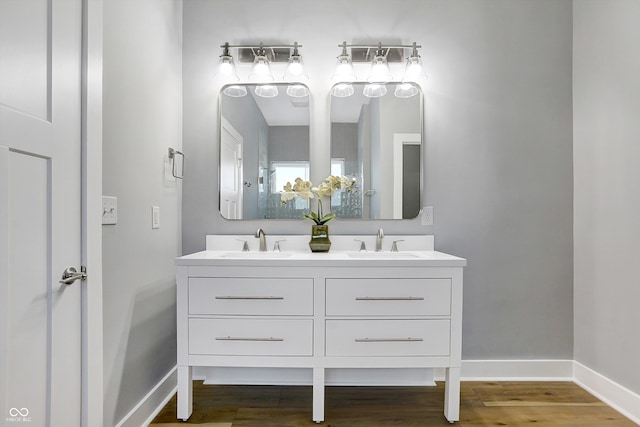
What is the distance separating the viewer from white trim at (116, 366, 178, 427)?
5.50 feet

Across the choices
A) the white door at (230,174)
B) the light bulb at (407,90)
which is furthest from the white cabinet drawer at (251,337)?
the light bulb at (407,90)

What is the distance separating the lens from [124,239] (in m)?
1.63

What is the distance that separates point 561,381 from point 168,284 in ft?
8.06

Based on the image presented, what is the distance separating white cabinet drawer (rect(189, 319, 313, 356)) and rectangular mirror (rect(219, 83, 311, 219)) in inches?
30.6

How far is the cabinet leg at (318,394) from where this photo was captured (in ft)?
5.76

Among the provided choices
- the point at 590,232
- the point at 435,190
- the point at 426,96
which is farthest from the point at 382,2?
the point at 590,232

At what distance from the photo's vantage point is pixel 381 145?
7.57 ft

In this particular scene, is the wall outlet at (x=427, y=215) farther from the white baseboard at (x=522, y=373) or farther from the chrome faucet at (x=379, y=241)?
the white baseboard at (x=522, y=373)

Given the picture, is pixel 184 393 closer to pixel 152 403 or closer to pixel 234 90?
pixel 152 403

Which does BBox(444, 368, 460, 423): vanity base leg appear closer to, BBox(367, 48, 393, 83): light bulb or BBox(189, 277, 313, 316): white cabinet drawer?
BBox(189, 277, 313, 316): white cabinet drawer

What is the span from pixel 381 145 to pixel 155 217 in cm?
138

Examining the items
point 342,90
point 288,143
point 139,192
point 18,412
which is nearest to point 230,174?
point 288,143

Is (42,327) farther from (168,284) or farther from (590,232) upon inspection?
(590,232)

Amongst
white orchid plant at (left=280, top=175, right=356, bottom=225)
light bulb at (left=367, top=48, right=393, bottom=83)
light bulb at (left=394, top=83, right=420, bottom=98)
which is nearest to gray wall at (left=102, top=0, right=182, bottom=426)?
white orchid plant at (left=280, top=175, right=356, bottom=225)
